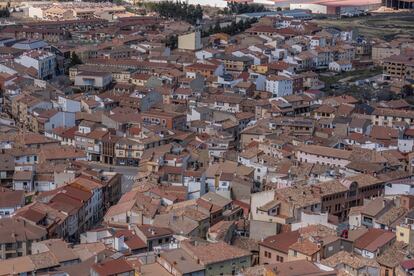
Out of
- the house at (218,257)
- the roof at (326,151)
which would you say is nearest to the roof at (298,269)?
the house at (218,257)

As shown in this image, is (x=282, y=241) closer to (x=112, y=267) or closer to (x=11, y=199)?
(x=112, y=267)

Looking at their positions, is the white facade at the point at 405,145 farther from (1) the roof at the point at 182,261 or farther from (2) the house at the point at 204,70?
Result: (2) the house at the point at 204,70

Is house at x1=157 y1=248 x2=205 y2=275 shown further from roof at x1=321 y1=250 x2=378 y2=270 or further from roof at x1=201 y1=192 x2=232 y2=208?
roof at x1=201 y1=192 x2=232 y2=208

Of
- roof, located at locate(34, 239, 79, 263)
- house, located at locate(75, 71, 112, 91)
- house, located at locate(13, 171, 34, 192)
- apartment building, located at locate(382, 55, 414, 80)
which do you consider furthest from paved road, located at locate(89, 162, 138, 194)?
apartment building, located at locate(382, 55, 414, 80)

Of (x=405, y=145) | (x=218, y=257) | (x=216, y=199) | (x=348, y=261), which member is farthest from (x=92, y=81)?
(x=348, y=261)

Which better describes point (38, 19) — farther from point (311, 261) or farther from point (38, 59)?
point (311, 261)

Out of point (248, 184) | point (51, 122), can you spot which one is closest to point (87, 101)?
point (51, 122)
